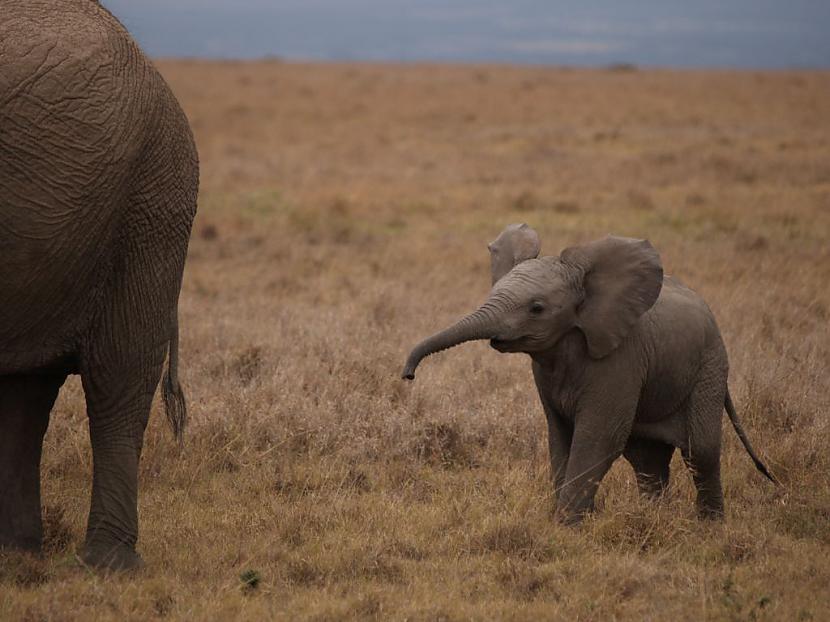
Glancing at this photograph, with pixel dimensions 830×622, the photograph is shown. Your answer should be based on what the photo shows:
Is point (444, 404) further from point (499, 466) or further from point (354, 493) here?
point (354, 493)

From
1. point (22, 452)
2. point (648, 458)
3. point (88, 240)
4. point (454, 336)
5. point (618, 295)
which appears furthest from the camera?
point (648, 458)

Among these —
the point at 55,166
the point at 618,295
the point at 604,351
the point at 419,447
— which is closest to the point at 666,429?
the point at 604,351

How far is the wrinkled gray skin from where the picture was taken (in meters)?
4.22

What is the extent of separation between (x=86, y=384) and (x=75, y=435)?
6.09ft

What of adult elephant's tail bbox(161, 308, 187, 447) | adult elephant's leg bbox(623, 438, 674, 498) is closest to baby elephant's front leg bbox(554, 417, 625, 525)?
adult elephant's leg bbox(623, 438, 674, 498)

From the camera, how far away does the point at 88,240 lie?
172 inches

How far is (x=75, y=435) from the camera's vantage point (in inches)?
254

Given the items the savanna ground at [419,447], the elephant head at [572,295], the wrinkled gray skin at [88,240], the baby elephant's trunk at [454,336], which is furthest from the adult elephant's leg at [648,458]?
the wrinkled gray skin at [88,240]

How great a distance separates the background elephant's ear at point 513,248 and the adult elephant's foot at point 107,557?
2021mm

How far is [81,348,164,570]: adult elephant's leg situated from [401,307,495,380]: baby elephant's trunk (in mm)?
1071

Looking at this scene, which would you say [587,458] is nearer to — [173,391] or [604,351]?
[604,351]

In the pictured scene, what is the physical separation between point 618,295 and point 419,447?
1934 millimetres

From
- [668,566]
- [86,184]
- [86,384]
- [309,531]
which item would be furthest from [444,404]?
[86,184]

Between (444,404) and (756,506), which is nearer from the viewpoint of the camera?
(756,506)
